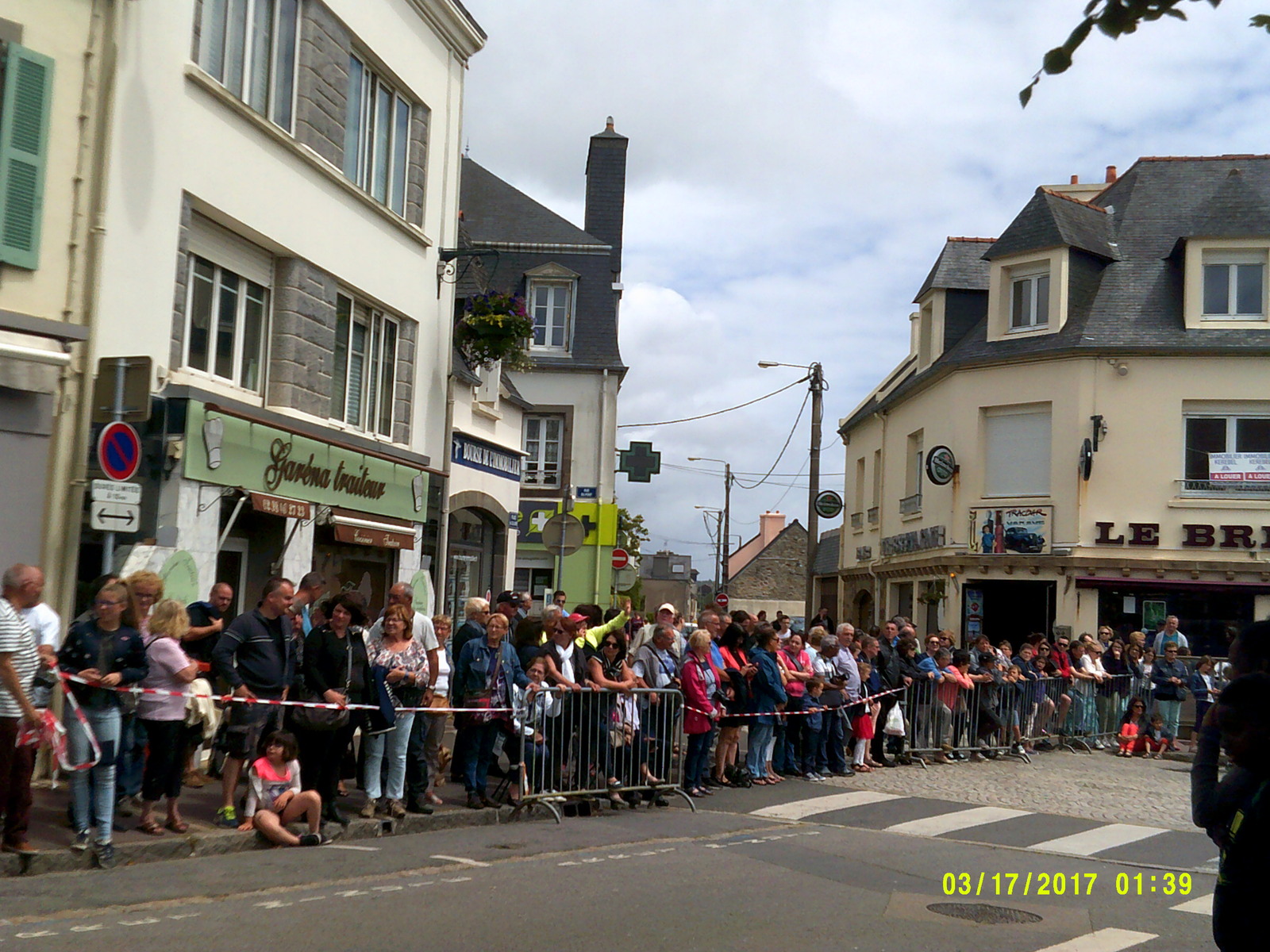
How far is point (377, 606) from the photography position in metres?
16.9

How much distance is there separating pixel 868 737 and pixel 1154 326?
511 inches

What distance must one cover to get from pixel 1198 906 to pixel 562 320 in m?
27.0

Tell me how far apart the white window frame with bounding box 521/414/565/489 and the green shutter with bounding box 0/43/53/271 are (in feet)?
77.8

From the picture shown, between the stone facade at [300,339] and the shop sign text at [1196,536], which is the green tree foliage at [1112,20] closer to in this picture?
the stone facade at [300,339]

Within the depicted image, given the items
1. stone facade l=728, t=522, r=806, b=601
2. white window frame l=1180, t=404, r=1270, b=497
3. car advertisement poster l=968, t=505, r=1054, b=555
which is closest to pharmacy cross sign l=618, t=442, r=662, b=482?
car advertisement poster l=968, t=505, r=1054, b=555

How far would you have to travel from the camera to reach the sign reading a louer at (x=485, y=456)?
19.6 meters

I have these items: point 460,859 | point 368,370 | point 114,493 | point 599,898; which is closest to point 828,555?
point 368,370

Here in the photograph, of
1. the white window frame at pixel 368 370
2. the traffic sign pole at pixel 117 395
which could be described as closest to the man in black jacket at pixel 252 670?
the traffic sign pole at pixel 117 395

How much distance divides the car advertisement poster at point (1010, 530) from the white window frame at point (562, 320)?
1214cm

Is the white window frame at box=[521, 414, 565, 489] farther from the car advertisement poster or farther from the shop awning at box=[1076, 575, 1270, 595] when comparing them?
the shop awning at box=[1076, 575, 1270, 595]

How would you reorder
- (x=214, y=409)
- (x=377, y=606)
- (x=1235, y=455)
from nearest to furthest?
1. (x=214, y=409)
2. (x=377, y=606)
3. (x=1235, y=455)

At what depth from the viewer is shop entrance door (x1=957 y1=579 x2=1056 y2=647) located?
82.8 ft

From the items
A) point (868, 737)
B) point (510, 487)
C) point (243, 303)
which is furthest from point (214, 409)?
→ point (510, 487)

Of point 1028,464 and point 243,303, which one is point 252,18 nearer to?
point 243,303
